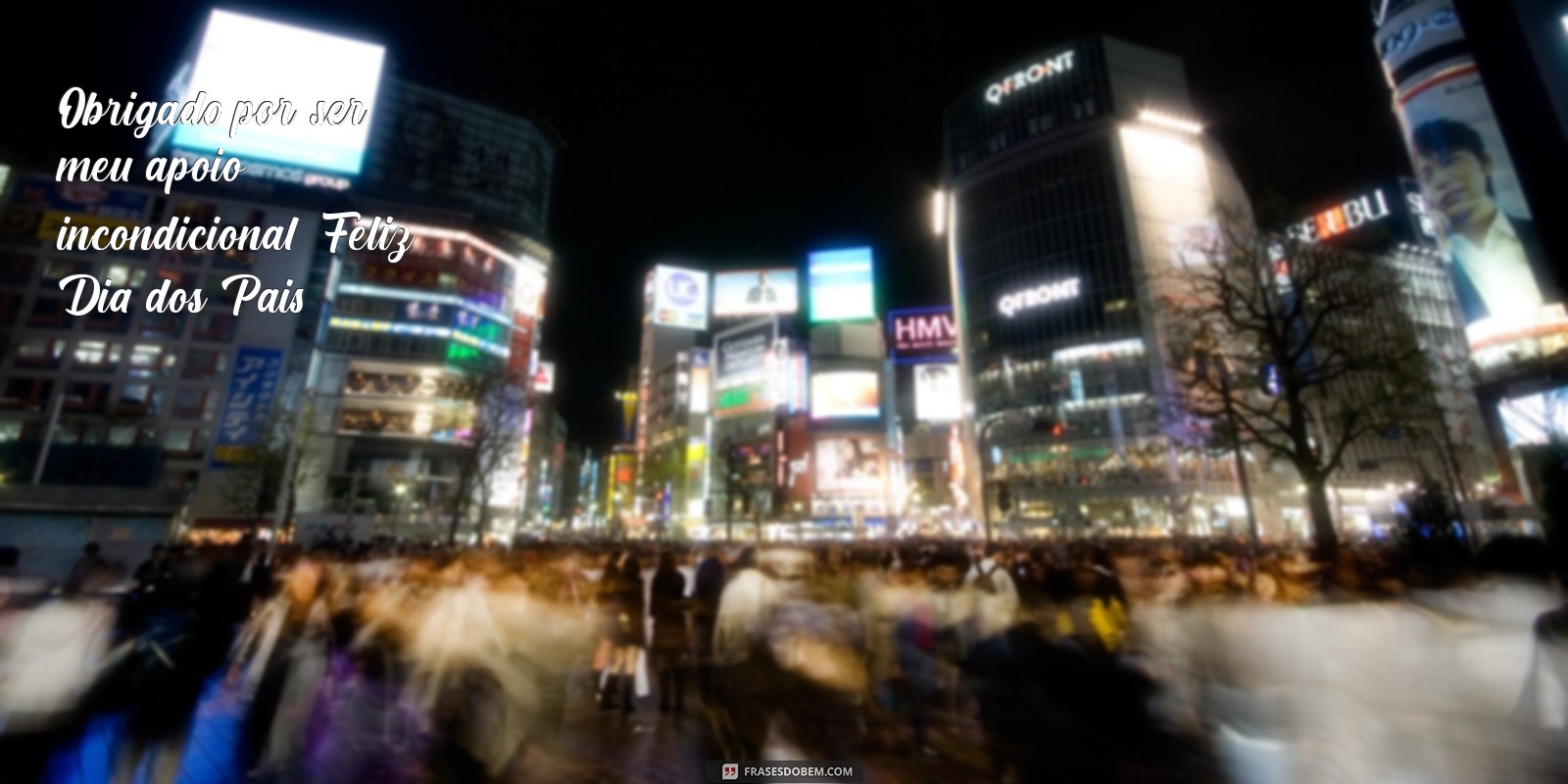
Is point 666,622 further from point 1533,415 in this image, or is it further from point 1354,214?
point 1354,214

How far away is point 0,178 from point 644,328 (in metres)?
86.7

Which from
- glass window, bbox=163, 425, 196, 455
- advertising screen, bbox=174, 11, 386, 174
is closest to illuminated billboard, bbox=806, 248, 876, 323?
advertising screen, bbox=174, 11, 386, 174

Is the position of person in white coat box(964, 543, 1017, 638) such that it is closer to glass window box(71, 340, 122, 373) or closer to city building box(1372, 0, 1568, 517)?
city building box(1372, 0, 1568, 517)

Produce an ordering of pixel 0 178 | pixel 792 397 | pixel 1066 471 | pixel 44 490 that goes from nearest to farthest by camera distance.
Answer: pixel 44 490
pixel 0 178
pixel 1066 471
pixel 792 397

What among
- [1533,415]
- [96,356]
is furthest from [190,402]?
[1533,415]

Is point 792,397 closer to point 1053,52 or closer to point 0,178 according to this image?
point 1053,52

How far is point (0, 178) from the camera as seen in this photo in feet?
118

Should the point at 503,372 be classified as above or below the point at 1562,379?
above

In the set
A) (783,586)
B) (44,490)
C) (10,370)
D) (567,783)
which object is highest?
(10,370)

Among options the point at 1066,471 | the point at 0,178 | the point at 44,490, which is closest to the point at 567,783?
the point at 44,490

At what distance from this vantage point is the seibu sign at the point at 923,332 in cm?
8031

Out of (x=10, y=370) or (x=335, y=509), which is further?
(x=335, y=509)

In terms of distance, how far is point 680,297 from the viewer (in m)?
94.3

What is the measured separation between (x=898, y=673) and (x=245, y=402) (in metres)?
42.3
